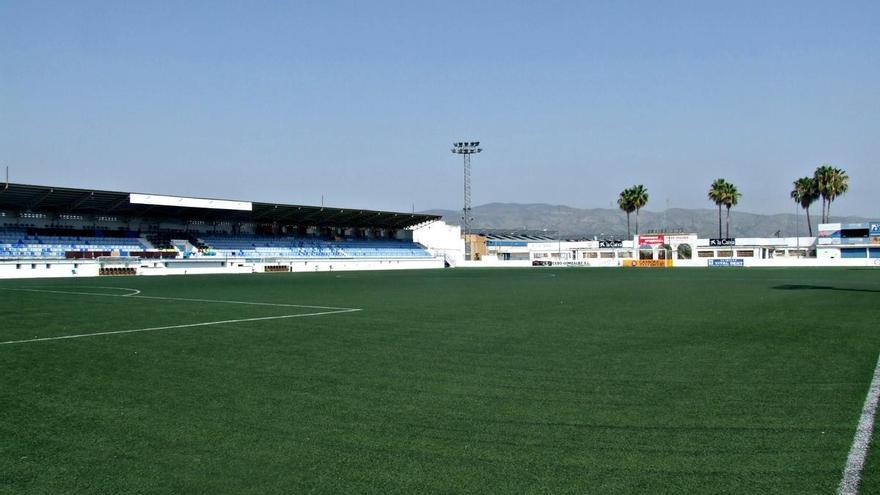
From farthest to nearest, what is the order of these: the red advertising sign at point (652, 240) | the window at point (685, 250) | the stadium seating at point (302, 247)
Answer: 1. the red advertising sign at point (652, 240)
2. the window at point (685, 250)
3. the stadium seating at point (302, 247)

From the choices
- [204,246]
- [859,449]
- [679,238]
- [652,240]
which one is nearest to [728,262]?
[679,238]

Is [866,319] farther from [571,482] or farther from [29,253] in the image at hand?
[29,253]

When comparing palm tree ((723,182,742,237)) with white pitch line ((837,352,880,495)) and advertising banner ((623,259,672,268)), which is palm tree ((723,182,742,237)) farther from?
white pitch line ((837,352,880,495))

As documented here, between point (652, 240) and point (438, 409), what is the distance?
96.7 m

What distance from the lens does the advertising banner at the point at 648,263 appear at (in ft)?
256

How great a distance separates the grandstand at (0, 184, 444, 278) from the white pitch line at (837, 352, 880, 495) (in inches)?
2218

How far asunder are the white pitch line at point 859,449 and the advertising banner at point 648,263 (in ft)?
238

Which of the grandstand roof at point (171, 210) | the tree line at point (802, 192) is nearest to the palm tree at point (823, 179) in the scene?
the tree line at point (802, 192)

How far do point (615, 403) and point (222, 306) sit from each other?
56.1 feet

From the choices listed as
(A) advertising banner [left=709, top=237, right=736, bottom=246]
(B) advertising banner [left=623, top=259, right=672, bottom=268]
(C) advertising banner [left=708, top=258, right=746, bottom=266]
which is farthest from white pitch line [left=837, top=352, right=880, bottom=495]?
(A) advertising banner [left=709, top=237, right=736, bottom=246]

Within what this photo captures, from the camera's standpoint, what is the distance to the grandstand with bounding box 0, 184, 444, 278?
55531 mm

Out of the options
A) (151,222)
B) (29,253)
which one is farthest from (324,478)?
(151,222)

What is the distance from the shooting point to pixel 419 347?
1181 cm

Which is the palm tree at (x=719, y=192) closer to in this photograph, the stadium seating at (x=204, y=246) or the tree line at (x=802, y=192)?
the tree line at (x=802, y=192)
